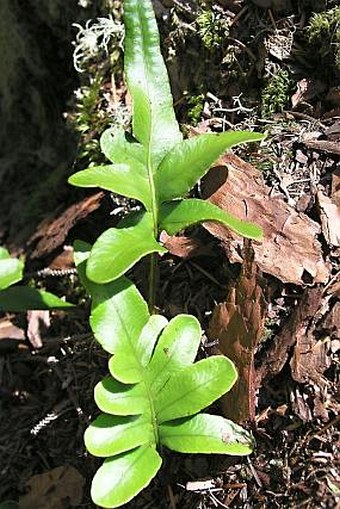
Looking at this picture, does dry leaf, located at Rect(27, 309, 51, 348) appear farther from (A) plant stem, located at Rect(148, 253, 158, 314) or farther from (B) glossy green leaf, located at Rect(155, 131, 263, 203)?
(B) glossy green leaf, located at Rect(155, 131, 263, 203)

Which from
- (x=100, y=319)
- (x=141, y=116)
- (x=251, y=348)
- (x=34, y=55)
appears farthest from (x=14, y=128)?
(x=251, y=348)

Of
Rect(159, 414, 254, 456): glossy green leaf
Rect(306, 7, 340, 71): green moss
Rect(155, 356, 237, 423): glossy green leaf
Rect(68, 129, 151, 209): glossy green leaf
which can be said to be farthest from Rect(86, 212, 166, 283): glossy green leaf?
Rect(306, 7, 340, 71): green moss

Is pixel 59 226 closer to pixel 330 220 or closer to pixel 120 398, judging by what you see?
pixel 120 398

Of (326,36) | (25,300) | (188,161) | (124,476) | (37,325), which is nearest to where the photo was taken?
(124,476)

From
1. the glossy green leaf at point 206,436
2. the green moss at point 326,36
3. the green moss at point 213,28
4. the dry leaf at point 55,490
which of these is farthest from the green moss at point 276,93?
the dry leaf at point 55,490

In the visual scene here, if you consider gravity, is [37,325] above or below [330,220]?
below

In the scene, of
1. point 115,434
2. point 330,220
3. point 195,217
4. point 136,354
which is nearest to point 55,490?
point 115,434

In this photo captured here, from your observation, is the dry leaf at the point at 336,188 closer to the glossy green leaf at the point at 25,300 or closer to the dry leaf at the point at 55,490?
the glossy green leaf at the point at 25,300
